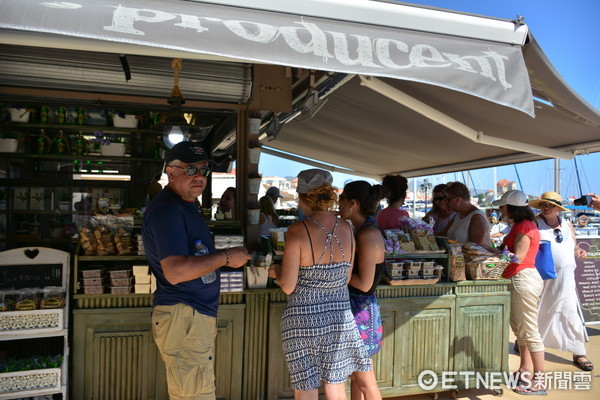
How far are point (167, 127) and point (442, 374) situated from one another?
3029mm

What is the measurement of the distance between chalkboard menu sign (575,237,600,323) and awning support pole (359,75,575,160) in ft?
6.54

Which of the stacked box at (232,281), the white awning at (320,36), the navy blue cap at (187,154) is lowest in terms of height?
the stacked box at (232,281)

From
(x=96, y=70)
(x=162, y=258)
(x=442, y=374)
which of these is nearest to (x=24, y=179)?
(x=96, y=70)

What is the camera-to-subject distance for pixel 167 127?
371 cm

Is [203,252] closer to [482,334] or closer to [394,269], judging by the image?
[394,269]

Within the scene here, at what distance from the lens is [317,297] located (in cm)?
261

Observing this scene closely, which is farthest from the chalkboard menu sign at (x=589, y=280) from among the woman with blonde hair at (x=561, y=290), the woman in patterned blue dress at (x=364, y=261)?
the woman in patterned blue dress at (x=364, y=261)

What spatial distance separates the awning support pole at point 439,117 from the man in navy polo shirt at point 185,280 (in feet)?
6.91

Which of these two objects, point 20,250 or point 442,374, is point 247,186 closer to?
point 20,250

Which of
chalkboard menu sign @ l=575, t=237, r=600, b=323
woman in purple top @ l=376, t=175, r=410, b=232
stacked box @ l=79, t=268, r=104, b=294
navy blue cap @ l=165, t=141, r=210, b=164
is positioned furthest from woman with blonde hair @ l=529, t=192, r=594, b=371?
stacked box @ l=79, t=268, r=104, b=294

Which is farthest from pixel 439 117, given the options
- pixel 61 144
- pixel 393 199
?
pixel 61 144

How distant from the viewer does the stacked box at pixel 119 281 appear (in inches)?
127

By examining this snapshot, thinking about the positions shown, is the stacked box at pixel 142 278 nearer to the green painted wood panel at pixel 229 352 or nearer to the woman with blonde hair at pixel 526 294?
the green painted wood panel at pixel 229 352

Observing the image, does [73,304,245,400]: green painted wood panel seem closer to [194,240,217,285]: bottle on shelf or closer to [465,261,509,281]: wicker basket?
[194,240,217,285]: bottle on shelf
